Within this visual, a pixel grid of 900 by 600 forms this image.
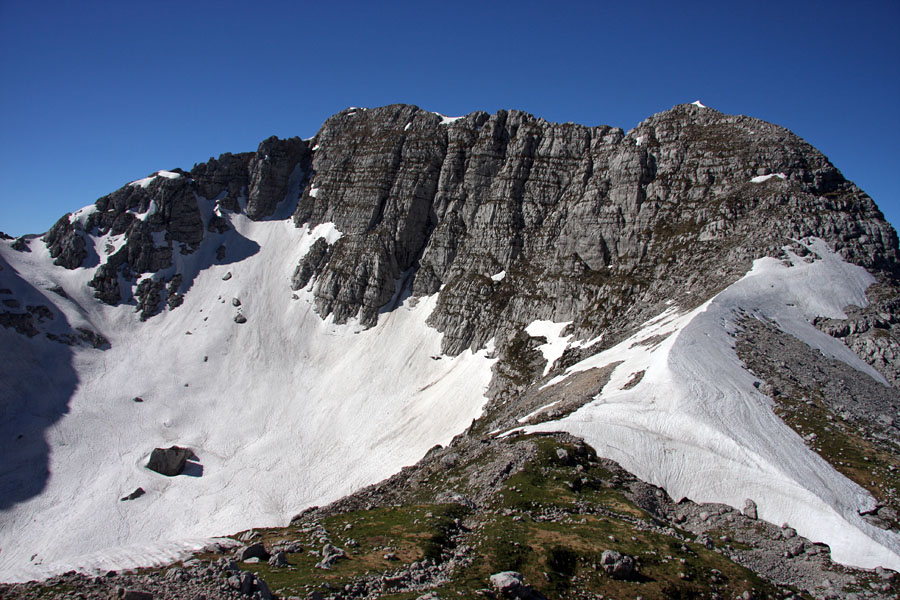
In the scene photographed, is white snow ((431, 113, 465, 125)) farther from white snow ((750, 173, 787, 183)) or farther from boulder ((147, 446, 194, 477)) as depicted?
boulder ((147, 446, 194, 477))

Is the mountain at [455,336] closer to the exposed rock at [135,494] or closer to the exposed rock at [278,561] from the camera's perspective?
the exposed rock at [135,494]

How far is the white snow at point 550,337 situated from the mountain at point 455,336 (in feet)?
2.99

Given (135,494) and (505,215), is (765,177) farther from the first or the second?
(135,494)

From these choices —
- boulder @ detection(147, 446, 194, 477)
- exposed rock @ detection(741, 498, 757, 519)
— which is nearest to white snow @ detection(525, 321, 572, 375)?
exposed rock @ detection(741, 498, 757, 519)

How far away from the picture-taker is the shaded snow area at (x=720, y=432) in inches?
1350

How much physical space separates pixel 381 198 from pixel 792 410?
119 m

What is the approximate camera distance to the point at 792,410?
46438 mm

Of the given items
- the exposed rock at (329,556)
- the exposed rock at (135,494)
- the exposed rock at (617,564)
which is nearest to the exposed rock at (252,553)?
the exposed rock at (329,556)

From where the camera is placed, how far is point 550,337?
103 metres

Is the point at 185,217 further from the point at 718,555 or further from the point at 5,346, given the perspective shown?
the point at 718,555

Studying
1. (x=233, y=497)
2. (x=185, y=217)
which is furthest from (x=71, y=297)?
(x=233, y=497)

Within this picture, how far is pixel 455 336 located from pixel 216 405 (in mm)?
55828

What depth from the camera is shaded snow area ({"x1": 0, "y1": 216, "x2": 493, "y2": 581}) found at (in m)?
83.4

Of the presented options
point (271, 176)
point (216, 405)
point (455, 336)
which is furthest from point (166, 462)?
point (271, 176)
